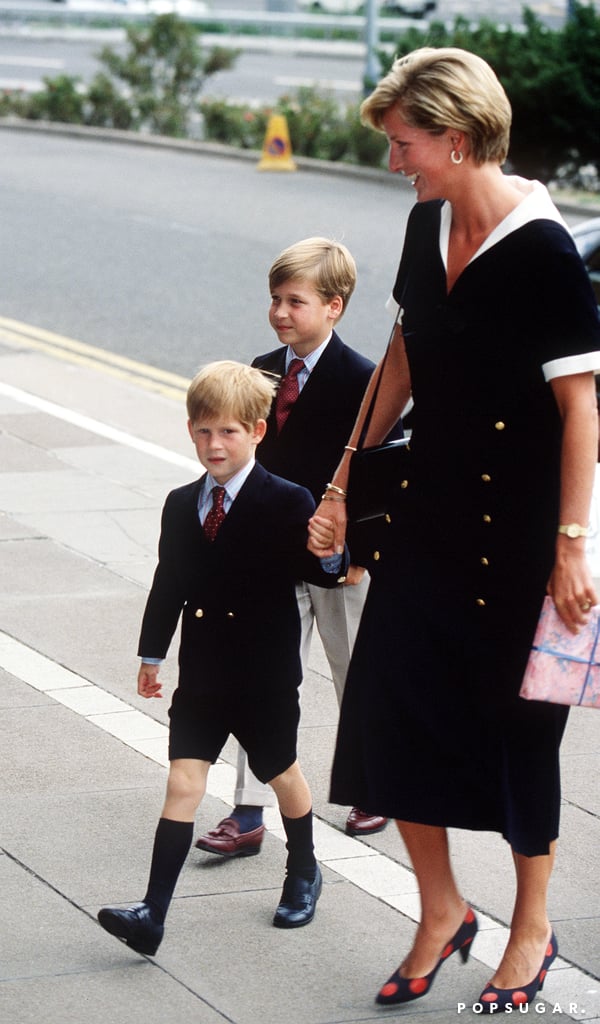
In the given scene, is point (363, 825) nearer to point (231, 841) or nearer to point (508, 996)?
point (231, 841)

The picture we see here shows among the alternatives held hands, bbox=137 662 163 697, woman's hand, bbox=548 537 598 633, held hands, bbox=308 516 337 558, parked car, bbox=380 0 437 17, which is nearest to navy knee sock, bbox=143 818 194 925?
held hands, bbox=137 662 163 697

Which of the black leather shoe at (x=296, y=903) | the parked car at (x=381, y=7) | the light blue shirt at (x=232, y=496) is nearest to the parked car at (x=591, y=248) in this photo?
the light blue shirt at (x=232, y=496)

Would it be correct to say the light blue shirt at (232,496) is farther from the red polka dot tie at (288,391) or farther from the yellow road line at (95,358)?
the yellow road line at (95,358)

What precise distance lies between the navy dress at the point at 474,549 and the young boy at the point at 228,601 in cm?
28

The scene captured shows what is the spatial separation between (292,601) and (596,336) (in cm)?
96

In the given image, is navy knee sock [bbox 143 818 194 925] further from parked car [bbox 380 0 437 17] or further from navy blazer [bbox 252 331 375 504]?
parked car [bbox 380 0 437 17]

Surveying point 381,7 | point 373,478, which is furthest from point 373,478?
point 381,7

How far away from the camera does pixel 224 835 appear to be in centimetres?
443

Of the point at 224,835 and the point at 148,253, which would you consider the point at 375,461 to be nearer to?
the point at 224,835

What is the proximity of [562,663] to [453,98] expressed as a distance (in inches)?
44.2

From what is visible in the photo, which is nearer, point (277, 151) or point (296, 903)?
point (296, 903)

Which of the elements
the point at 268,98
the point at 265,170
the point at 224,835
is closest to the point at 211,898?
the point at 224,835

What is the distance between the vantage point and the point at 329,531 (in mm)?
3840

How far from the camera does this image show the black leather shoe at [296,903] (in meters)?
4.01
